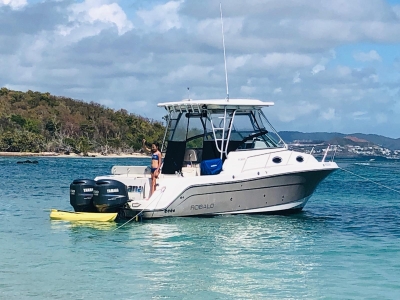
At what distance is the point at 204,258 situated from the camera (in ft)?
43.3

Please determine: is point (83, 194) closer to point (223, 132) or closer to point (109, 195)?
point (109, 195)

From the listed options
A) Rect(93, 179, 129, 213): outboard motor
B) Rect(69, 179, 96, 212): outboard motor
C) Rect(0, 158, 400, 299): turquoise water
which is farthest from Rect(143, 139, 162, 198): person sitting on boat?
Rect(69, 179, 96, 212): outboard motor

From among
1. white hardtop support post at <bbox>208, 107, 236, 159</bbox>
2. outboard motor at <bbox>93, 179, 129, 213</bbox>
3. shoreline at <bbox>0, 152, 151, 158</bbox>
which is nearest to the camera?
outboard motor at <bbox>93, 179, 129, 213</bbox>

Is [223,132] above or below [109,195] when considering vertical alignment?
above

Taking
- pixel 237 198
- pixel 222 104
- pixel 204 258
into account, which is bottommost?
pixel 204 258

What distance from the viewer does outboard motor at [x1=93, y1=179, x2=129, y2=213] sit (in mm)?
16750

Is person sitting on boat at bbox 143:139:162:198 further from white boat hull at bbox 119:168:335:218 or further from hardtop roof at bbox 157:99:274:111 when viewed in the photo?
hardtop roof at bbox 157:99:274:111

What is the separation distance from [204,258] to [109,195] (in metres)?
4.26

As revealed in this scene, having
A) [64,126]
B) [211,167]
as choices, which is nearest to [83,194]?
[211,167]

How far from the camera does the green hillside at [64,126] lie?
112188mm

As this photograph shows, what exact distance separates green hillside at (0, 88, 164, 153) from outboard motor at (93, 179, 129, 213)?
3577 inches

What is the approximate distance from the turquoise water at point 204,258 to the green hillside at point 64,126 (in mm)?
91081

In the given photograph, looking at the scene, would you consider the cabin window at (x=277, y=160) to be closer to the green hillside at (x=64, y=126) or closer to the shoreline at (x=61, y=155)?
the green hillside at (x=64, y=126)

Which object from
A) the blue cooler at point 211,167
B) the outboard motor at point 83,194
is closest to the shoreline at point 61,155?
the outboard motor at point 83,194
